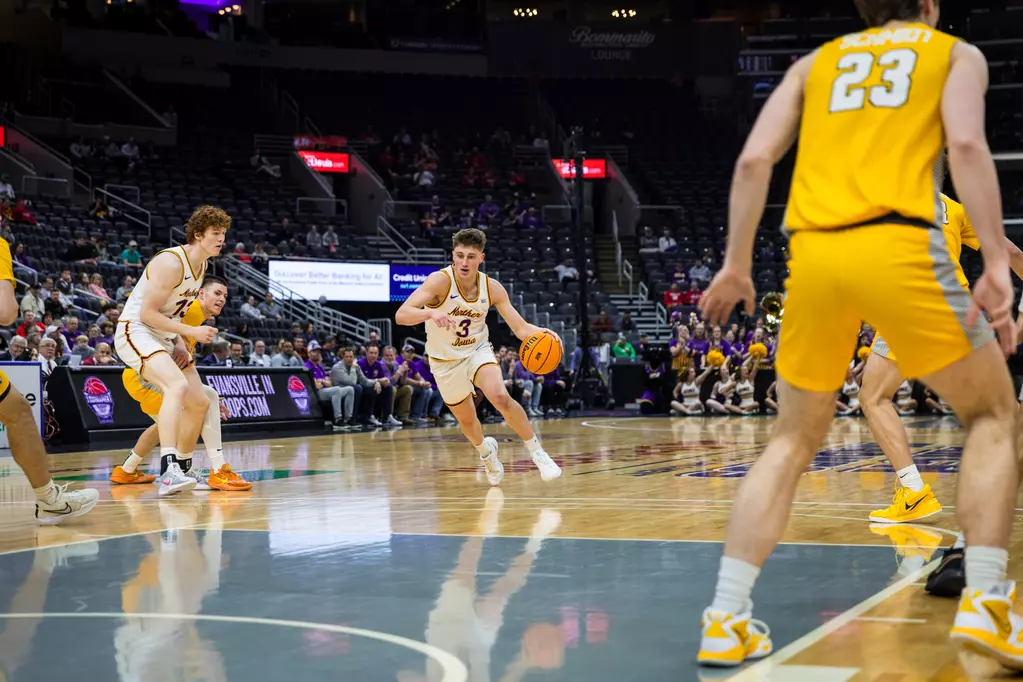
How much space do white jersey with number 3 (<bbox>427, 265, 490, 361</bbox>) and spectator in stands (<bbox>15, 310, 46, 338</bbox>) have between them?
832 centimetres

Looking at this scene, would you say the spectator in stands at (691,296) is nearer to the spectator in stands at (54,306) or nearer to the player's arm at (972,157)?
the spectator in stands at (54,306)

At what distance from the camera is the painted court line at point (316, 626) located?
327 cm

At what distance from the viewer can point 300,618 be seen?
3951mm

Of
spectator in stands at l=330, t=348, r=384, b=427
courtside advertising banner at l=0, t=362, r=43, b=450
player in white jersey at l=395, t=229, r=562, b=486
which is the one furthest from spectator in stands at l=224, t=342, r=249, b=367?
player in white jersey at l=395, t=229, r=562, b=486

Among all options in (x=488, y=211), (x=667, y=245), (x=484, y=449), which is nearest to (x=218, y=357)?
(x=484, y=449)

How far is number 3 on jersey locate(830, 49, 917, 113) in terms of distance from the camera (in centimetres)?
332

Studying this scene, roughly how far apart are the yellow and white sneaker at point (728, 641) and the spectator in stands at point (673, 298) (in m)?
26.9

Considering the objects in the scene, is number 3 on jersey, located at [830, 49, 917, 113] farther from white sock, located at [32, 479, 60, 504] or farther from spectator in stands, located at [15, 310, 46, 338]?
spectator in stands, located at [15, 310, 46, 338]

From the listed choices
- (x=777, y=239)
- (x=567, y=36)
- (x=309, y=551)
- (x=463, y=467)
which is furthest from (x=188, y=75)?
(x=309, y=551)

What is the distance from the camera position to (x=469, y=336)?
8.92m

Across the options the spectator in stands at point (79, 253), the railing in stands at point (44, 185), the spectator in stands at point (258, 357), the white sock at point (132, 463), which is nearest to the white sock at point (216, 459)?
the white sock at point (132, 463)

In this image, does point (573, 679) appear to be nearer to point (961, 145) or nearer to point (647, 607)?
point (647, 607)

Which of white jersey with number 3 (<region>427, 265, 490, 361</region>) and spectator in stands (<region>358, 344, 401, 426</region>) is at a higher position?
white jersey with number 3 (<region>427, 265, 490, 361</region>)

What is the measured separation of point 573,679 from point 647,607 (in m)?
0.99
